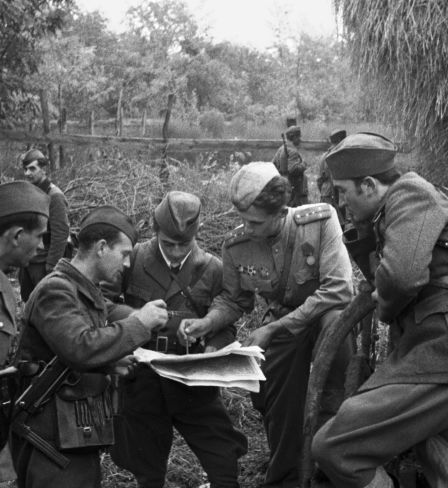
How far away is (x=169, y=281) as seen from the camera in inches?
167

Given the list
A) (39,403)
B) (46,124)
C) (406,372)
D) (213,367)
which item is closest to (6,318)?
(39,403)

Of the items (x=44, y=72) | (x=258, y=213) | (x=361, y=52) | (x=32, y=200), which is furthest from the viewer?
(x=44, y=72)

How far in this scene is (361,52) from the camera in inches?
243

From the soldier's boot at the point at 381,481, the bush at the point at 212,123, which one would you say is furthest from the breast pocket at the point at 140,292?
the bush at the point at 212,123

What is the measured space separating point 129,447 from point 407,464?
154cm

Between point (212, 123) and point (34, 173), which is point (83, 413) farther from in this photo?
point (212, 123)

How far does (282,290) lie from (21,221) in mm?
1636

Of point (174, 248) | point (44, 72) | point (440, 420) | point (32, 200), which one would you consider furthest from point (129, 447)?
point (44, 72)

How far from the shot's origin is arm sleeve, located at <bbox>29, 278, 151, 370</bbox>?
3262 millimetres

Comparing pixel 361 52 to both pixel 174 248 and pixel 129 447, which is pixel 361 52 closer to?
pixel 174 248

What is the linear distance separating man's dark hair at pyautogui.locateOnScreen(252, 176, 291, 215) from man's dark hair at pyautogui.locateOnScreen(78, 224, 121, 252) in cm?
83

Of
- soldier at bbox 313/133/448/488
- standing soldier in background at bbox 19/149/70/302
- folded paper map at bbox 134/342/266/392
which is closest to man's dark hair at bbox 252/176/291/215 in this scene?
folded paper map at bbox 134/342/266/392

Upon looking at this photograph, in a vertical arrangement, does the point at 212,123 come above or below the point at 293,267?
below

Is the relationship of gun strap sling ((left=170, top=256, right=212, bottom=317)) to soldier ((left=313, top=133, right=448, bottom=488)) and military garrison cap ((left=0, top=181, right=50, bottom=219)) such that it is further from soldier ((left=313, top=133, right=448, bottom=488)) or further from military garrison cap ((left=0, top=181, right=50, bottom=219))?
soldier ((left=313, top=133, right=448, bottom=488))
